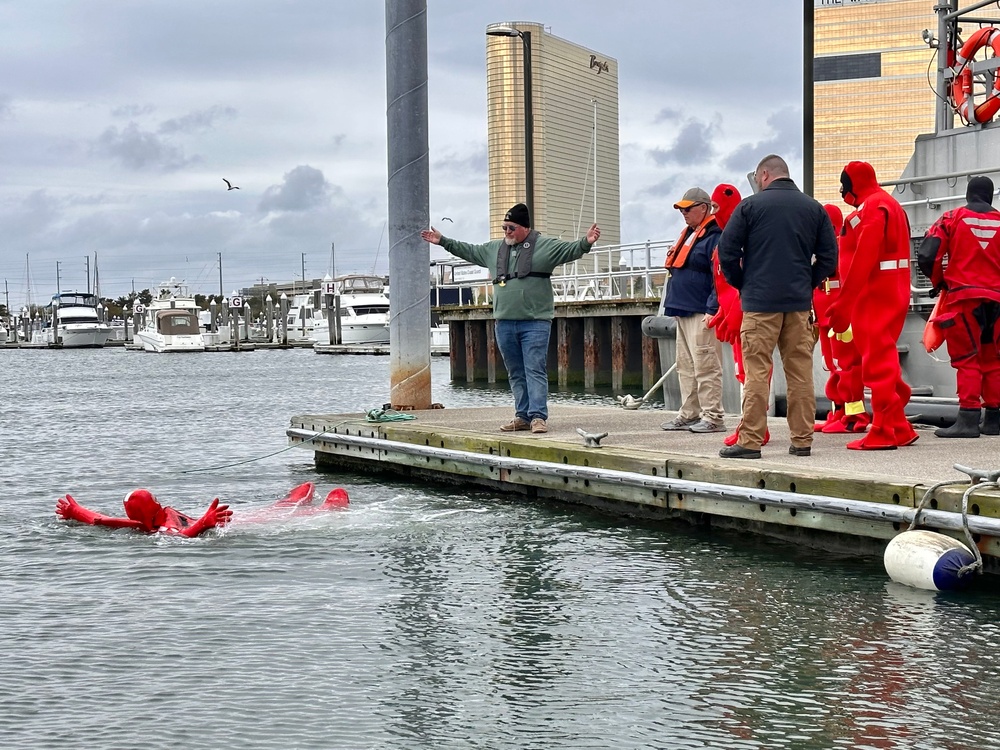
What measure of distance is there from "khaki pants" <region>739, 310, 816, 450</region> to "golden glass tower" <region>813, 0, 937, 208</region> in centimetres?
5086

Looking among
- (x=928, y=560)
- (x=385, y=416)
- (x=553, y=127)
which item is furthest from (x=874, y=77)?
(x=928, y=560)

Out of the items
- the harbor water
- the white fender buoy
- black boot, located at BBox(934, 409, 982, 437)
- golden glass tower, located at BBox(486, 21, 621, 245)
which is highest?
golden glass tower, located at BBox(486, 21, 621, 245)

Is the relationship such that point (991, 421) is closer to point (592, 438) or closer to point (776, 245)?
point (776, 245)

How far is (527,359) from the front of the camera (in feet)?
35.4

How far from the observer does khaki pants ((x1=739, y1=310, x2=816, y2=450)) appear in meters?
8.48

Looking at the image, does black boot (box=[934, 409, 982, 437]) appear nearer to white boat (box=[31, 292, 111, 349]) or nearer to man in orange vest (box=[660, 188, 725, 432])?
man in orange vest (box=[660, 188, 725, 432])

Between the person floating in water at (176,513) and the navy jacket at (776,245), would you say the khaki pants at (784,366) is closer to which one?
the navy jacket at (776,245)

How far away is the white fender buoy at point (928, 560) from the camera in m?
6.62

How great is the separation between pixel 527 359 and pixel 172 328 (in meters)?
85.2

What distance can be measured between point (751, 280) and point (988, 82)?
5635mm

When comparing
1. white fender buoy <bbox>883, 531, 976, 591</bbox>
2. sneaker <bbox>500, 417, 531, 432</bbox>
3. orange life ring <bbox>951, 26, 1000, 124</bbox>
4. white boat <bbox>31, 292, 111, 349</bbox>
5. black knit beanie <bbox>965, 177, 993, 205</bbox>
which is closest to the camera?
white fender buoy <bbox>883, 531, 976, 591</bbox>

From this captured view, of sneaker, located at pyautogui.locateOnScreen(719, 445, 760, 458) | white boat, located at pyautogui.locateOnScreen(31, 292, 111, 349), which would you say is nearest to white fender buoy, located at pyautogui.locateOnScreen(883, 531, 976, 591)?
sneaker, located at pyautogui.locateOnScreen(719, 445, 760, 458)

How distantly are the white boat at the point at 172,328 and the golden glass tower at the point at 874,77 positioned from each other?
153ft

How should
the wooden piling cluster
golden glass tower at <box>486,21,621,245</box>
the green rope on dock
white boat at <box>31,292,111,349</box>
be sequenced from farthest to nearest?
white boat at <box>31,292,111,349</box>, golden glass tower at <box>486,21,621,245</box>, the wooden piling cluster, the green rope on dock
